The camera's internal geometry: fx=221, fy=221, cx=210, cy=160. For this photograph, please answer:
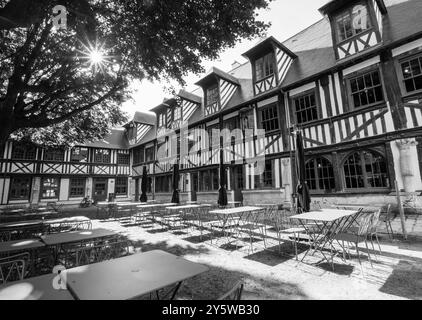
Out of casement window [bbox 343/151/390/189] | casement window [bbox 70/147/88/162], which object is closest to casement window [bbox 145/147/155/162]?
casement window [bbox 70/147/88/162]

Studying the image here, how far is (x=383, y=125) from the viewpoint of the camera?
7.50 metres

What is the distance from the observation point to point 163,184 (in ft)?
61.0

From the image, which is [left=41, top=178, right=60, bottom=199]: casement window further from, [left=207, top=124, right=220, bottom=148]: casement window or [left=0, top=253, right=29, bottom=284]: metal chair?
[left=0, top=253, right=29, bottom=284]: metal chair

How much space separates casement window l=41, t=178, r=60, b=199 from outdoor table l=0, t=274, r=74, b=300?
21.7 meters

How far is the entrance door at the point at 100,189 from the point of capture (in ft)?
71.4

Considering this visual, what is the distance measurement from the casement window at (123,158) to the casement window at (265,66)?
697 inches

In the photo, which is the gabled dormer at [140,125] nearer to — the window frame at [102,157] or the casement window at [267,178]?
the window frame at [102,157]

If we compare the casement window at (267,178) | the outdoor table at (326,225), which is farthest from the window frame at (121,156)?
the outdoor table at (326,225)

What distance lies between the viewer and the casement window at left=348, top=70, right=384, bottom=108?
7.82 m

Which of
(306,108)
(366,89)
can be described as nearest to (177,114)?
(306,108)

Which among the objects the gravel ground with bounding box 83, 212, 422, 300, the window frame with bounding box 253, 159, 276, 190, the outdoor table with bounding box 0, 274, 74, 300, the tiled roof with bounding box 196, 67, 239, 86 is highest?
the tiled roof with bounding box 196, 67, 239, 86

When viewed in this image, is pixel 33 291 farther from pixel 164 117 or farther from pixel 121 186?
pixel 121 186

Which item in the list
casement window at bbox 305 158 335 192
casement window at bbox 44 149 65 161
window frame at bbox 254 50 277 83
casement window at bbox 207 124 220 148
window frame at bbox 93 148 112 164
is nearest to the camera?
casement window at bbox 305 158 335 192
